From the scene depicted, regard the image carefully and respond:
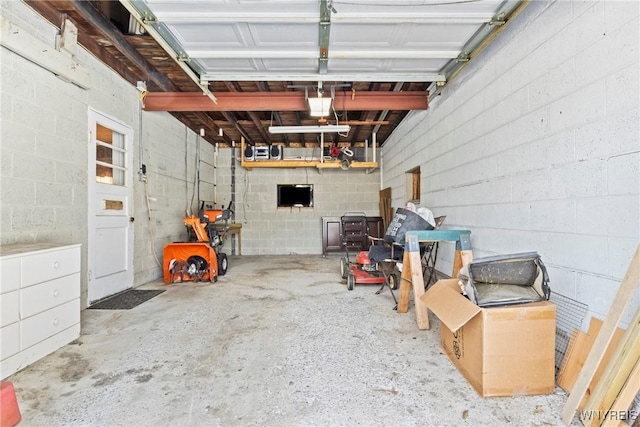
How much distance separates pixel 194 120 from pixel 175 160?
Result: 0.95 meters

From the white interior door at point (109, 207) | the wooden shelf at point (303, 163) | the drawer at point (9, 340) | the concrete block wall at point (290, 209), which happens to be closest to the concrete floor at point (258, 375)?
the drawer at point (9, 340)

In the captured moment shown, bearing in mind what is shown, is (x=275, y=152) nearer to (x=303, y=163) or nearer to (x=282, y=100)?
(x=303, y=163)

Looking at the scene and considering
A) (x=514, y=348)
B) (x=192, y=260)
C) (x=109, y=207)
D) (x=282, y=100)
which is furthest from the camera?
(x=192, y=260)

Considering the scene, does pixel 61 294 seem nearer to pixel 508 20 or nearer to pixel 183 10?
pixel 183 10

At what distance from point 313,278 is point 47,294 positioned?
10.2ft

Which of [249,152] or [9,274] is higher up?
[249,152]

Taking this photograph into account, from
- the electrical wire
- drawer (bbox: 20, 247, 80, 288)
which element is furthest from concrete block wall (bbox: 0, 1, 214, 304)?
drawer (bbox: 20, 247, 80, 288)

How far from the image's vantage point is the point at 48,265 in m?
1.99

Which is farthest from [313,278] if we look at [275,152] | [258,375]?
[275,152]

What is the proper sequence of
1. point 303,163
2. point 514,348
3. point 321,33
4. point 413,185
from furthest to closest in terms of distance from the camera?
point 303,163 → point 413,185 → point 321,33 → point 514,348

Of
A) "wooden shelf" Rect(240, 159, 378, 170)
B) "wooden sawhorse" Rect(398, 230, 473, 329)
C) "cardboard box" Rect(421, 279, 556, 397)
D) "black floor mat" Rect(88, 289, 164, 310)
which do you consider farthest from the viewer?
"wooden shelf" Rect(240, 159, 378, 170)

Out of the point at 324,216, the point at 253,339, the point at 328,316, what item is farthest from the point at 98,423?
the point at 324,216

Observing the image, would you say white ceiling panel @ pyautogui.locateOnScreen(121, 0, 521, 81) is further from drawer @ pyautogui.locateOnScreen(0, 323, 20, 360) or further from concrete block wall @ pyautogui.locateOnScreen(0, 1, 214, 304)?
drawer @ pyautogui.locateOnScreen(0, 323, 20, 360)

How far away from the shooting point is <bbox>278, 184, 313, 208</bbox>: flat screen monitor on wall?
748 centimetres
